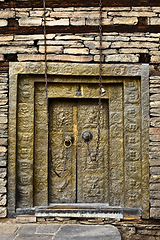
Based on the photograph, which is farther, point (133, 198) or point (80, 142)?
point (80, 142)

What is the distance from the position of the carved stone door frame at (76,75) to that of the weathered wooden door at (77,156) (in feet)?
1.60

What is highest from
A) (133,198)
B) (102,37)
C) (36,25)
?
(36,25)

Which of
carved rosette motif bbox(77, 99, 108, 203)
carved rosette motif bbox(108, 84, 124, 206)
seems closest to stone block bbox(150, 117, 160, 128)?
carved rosette motif bbox(108, 84, 124, 206)

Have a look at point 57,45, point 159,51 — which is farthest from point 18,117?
point 159,51

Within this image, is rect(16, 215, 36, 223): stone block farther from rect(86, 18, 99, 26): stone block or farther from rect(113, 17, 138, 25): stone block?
rect(113, 17, 138, 25): stone block

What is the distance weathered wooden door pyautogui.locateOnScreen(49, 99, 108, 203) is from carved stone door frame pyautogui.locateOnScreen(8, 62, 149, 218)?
488mm

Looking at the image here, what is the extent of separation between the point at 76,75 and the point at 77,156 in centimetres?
126

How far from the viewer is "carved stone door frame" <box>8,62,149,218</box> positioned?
9.66 feet

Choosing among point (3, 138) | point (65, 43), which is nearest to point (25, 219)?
point (3, 138)

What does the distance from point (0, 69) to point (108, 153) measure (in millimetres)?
2103

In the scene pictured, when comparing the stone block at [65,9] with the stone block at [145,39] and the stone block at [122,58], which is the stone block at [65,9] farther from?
the stone block at [145,39]

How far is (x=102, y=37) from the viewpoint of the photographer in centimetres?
305

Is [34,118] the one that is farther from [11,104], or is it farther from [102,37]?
[102,37]

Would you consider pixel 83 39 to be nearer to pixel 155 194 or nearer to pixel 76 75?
pixel 76 75
